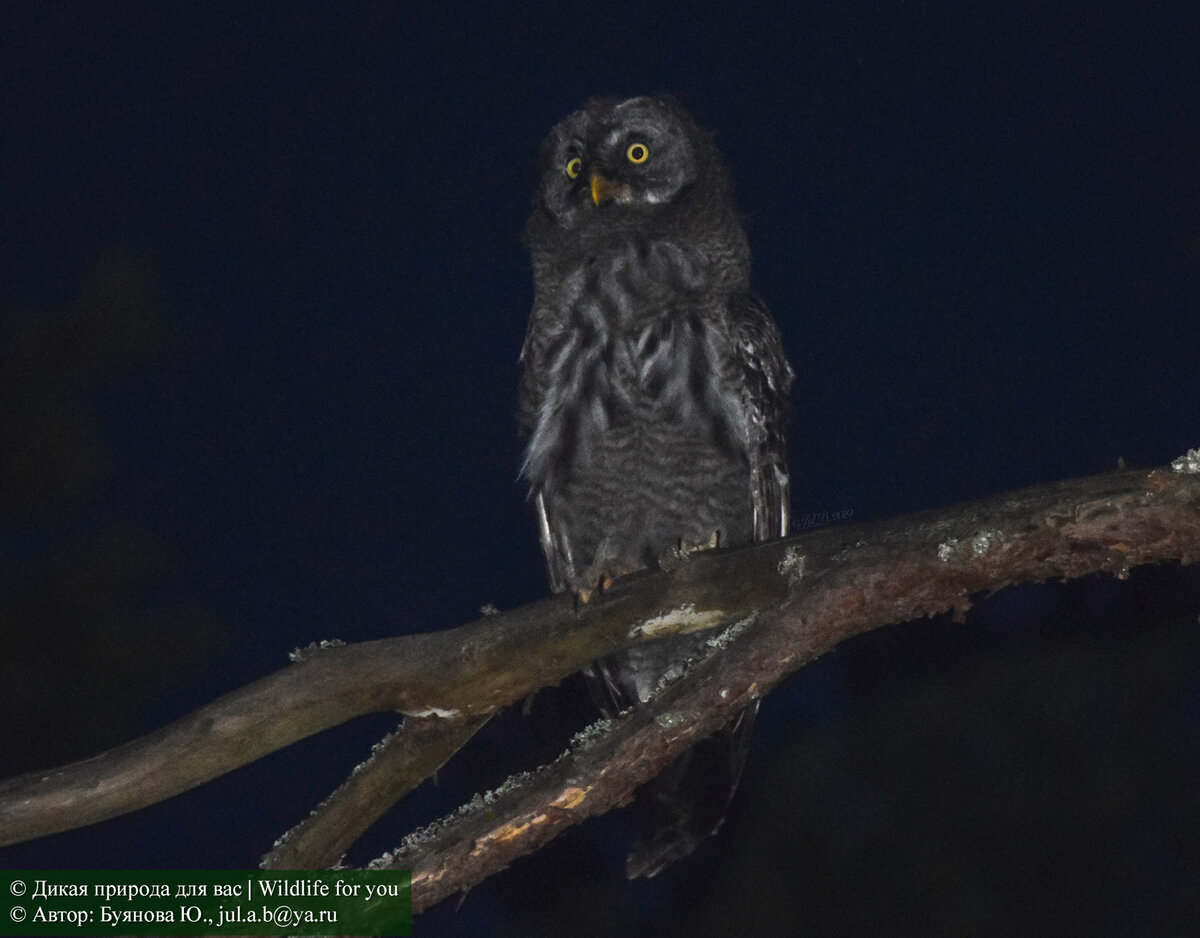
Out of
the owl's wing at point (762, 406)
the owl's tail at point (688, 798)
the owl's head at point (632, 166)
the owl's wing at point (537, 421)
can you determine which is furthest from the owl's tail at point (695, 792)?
the owl's head at point (632, 166)

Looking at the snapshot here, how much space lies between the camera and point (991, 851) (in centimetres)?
335

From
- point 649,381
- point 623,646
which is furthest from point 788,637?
point 649,381

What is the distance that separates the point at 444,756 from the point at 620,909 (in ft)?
5.86

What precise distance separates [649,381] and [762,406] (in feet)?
1.05

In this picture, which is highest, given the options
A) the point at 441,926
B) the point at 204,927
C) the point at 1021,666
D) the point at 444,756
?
the point at 444,756

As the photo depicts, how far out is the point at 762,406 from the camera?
2.97m

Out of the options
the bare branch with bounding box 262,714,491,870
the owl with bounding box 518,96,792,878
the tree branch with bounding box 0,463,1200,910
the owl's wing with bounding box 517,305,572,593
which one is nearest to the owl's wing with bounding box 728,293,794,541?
the owl with bounding box 518,96,792,878

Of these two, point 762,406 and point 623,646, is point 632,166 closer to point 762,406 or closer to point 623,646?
point 762,406

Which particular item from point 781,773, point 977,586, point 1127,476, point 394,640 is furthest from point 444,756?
point 781,773

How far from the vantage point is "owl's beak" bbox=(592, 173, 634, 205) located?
3.14 meters

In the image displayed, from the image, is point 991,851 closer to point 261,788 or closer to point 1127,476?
point 1127,476

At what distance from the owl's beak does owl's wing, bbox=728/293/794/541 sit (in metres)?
0.47

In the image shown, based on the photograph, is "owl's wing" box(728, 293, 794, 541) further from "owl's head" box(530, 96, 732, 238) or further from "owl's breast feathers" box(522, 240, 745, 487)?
"owl's head" box(530, 96, 732, 238)

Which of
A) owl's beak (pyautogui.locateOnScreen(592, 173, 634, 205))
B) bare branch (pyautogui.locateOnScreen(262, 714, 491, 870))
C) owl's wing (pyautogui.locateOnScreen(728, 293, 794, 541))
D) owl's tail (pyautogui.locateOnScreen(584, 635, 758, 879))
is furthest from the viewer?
owl's beak (pyautogui.locateOnScreen(592, 173, 634, 205))
